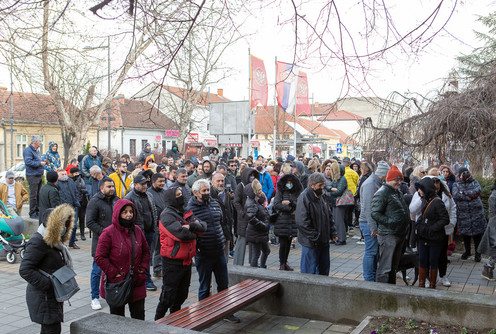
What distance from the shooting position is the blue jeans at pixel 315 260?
7.00 meters

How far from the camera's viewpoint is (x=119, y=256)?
16.0ft

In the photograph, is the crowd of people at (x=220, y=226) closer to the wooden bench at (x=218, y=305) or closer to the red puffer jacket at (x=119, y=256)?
the red puffer jacket at (x=119, y=256)

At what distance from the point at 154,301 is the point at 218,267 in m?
1.46

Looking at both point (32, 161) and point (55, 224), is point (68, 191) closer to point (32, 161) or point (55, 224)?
point (32, 161)

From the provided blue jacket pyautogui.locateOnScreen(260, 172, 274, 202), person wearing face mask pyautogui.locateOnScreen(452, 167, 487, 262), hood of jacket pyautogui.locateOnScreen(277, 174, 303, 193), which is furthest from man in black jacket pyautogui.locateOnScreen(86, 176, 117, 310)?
person wearing face mask pyautogui.locateOnScreen(452, 167, 487, 262)

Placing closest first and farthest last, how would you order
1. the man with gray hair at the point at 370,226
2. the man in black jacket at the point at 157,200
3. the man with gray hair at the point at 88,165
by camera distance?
the man with gray hair at the point at 370,226 → the man in black jacket at the point at 157,200 → the man with gray hair at the point at 88,165

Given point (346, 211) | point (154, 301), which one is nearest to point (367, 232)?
point (154, 301)

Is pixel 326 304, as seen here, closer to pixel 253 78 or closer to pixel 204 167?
pixel 204 167

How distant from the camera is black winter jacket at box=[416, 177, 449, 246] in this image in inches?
280

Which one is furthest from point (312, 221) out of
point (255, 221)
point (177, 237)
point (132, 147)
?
point (132, 147)

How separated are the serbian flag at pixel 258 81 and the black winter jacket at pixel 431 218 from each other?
14902mm

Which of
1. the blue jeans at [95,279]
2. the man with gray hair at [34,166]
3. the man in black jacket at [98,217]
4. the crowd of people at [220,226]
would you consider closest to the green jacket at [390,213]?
the crowd of people at [220,226]

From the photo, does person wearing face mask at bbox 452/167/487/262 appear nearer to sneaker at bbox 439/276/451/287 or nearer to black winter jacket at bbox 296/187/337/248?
sneaker at bbox 439/276/451/287

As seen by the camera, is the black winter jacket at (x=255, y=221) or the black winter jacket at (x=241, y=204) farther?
the black winter jacket at (x=241, y=204)
